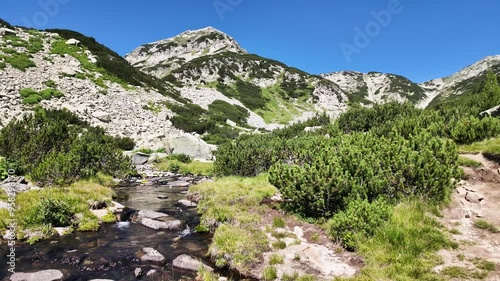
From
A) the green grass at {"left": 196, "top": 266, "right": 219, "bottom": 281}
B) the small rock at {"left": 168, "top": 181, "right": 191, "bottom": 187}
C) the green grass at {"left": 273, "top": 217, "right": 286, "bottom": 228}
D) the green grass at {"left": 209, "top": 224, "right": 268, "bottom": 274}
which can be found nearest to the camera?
the green grass at {"left": 196, "top": 266, "right": 219, "bottom": 281}

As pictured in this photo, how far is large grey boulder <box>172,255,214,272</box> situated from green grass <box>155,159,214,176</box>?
19.1 meters

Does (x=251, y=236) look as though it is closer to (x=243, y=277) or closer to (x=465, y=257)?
(x=243, y=277)

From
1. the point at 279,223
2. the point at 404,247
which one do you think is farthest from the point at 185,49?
the point at 404,247

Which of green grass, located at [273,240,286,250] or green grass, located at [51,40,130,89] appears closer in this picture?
green grass, located at [273,240,286,250]

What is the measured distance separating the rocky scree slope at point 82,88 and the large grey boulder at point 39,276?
90.0 feet

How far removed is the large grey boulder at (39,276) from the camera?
790 centimetres

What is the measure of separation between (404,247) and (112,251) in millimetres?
8723

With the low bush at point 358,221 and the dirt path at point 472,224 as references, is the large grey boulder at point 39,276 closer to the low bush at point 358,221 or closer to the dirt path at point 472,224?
the low bush at point 358,221

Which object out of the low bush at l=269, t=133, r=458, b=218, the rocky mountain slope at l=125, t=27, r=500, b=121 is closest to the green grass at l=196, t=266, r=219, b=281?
the low bush at l=269, t=133, r=458, b=218

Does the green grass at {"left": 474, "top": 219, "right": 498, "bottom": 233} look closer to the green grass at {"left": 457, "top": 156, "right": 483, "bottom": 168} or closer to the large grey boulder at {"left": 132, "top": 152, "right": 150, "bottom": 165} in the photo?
the green grass at {"left": 457, "top": 156, "right": 483, "bottom": 168}

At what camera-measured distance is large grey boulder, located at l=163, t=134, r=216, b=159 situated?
1436 inches

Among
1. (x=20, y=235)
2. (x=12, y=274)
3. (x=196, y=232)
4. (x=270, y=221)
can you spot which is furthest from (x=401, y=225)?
(x=20, y=235)

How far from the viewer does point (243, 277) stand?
334 inches

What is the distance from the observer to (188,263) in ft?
30.4
